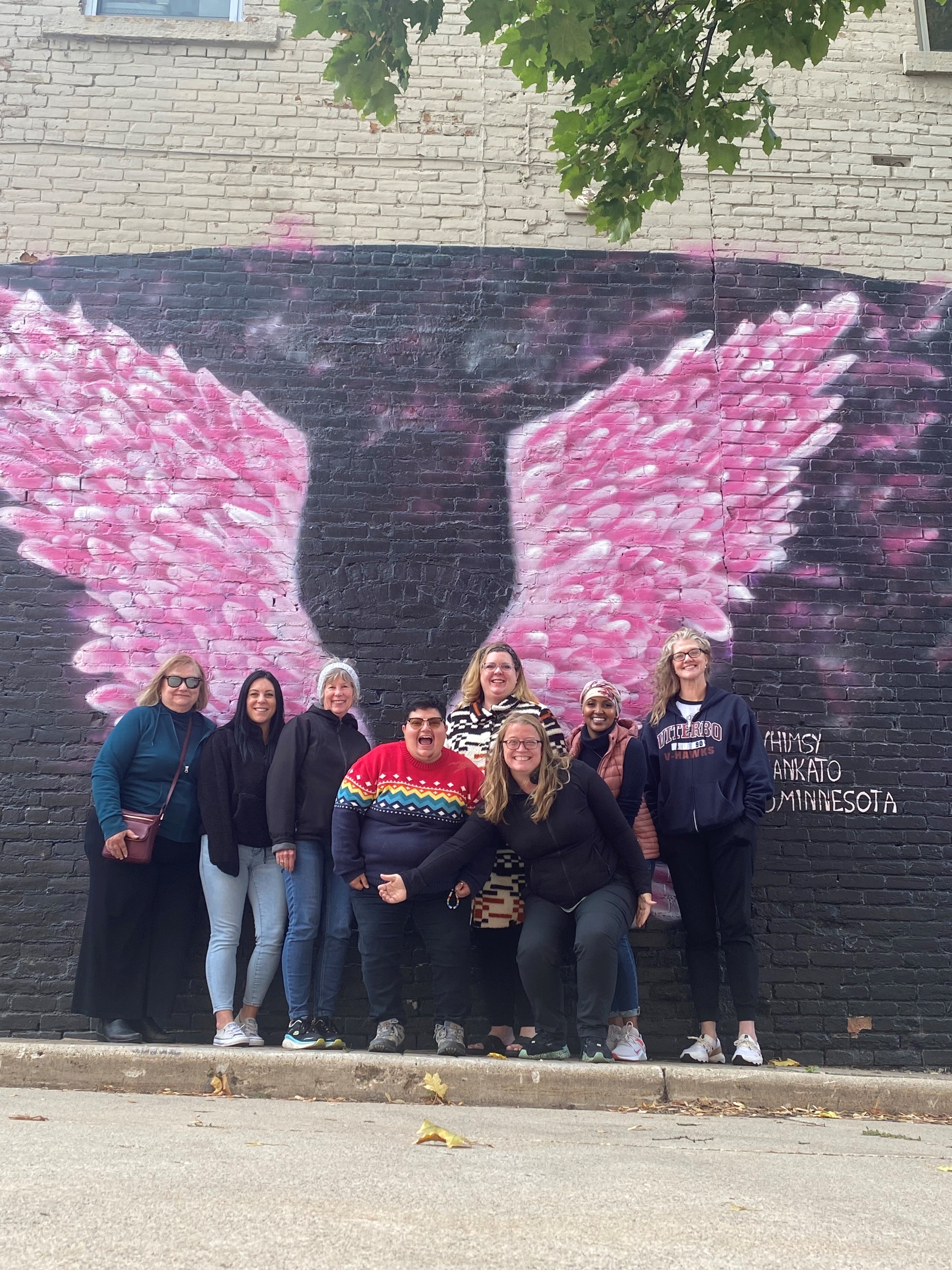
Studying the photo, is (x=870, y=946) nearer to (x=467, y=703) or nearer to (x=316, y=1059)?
(x=467, y=703)

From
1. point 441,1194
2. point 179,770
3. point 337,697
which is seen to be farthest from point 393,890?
point 441,1194

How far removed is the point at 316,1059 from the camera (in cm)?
435

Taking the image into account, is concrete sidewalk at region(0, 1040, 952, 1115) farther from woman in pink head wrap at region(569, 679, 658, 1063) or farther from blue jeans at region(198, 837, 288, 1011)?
woman in pink head wrap at region(569, 679, 658, 1063)

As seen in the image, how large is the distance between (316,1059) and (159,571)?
2.94 m

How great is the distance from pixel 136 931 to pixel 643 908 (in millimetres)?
2359

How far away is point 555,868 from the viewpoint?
4.84 meters

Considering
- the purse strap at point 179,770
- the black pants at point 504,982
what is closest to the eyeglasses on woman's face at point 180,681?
the purse strap at point 179,770

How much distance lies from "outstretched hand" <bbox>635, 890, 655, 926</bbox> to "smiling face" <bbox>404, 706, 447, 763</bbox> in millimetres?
1105

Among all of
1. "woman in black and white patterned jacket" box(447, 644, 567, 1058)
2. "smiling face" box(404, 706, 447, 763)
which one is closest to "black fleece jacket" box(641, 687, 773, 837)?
"woman in black and white patterned jacket" box(447, 644, 567, 1058)

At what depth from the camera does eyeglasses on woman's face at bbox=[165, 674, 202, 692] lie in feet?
18.2

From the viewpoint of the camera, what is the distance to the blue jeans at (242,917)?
513cm

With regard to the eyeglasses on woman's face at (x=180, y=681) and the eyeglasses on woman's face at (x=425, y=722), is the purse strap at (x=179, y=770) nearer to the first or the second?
the eyeglasses on woman's face at (x=180, y=681)

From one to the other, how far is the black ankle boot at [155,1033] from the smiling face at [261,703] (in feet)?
4.82

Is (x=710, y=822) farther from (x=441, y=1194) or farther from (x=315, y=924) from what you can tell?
(x=441, y=1194)
